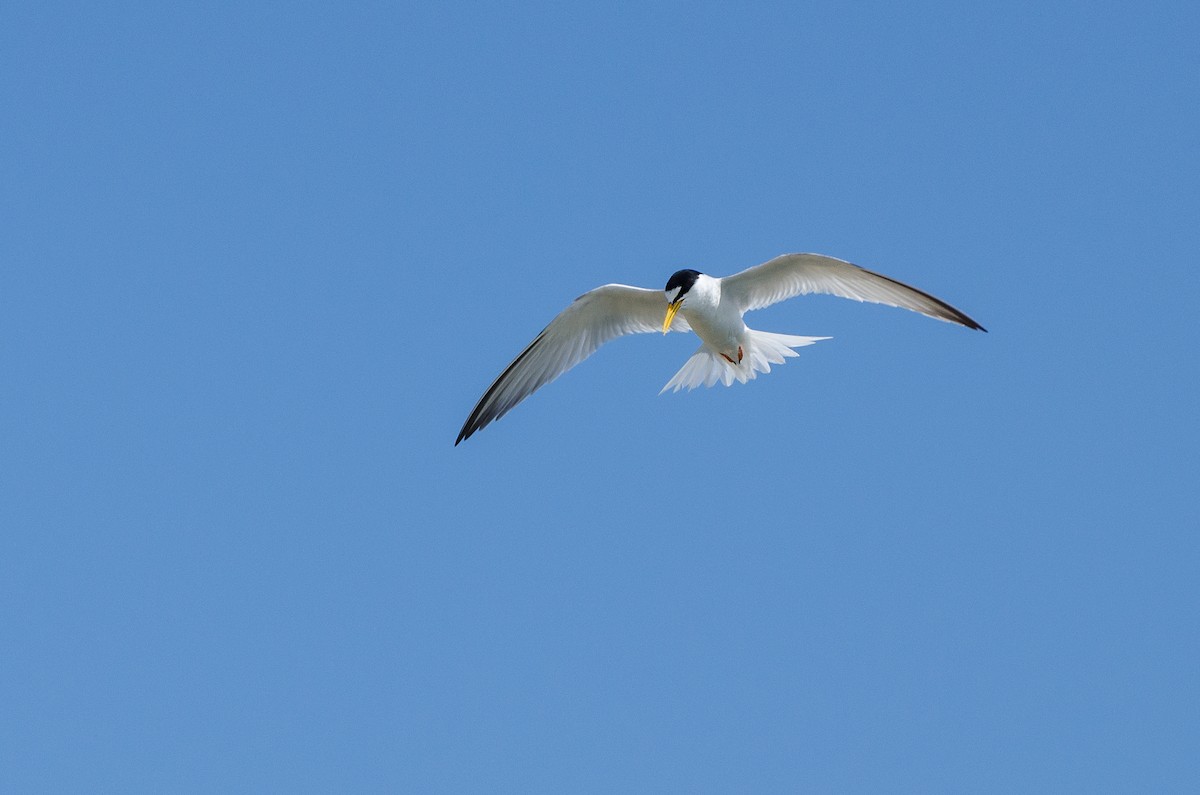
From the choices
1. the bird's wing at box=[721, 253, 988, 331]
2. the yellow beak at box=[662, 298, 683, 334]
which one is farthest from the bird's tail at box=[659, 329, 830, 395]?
the yellow beak at box=[662, 298, 683, 334]

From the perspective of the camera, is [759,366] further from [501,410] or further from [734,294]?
[501,410]

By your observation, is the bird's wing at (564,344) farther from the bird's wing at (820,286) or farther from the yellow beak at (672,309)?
the bird's wing at (820,286)

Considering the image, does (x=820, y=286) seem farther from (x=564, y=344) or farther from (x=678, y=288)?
(x=564, y=344)

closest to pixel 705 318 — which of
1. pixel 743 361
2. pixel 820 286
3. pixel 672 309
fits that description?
pixel 672 309

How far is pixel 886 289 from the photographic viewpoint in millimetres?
10688

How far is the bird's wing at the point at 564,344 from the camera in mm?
11617

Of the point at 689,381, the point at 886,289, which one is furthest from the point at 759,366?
the point at 886,289

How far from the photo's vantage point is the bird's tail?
37.2 feet

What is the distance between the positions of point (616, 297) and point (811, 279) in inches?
73.6

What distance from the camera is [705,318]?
36.1 ft

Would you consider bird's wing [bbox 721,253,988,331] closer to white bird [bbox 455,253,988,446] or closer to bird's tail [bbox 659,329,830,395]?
white bird [bbox 455,253,988,446]

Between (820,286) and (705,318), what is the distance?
1143mm

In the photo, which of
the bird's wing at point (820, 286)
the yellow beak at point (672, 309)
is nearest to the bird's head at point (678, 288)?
the yellow beak at point (672, 309)

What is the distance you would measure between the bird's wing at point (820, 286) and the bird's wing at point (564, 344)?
75cm
